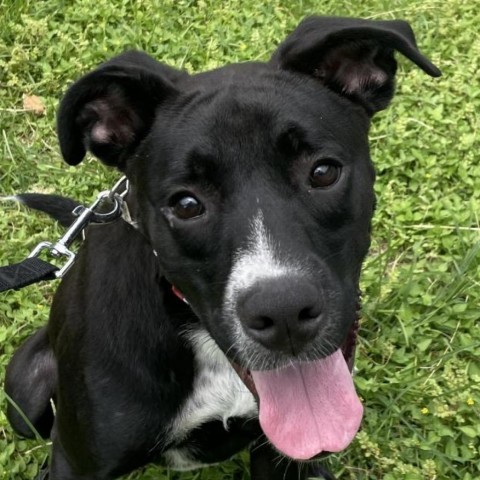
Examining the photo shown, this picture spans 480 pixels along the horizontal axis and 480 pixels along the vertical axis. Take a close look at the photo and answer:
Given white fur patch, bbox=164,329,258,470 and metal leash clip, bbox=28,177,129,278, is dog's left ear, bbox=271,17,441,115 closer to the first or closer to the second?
metal leash clip, bbox=28,177,129,278

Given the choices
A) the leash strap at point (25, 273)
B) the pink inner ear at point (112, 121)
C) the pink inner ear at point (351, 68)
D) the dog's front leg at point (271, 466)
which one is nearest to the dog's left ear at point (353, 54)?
the pink inner ear at point (351, 68)

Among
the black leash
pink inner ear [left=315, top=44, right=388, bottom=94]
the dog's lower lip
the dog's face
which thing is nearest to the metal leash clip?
the black leash

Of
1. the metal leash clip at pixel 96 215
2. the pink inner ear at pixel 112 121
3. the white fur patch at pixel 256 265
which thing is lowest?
the metal leash clip at pixel 96 215

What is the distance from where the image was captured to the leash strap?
9.95ft

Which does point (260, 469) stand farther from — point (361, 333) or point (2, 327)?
point (2, 327)

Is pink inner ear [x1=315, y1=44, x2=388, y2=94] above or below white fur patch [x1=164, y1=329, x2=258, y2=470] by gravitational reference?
above

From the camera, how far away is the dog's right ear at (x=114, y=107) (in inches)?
104

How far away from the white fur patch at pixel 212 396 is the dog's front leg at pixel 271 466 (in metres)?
0.48

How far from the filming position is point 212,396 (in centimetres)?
292

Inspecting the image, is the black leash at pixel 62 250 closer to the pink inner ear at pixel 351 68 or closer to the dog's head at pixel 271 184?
the dog's head at pixel 271 184

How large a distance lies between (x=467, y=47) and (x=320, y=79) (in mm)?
2920

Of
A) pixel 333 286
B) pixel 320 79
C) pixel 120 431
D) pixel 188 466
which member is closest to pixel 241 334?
pixel 333 286

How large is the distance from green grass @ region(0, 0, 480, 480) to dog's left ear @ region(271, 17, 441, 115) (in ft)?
4.88

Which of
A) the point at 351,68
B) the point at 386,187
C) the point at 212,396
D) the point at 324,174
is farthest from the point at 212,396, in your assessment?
the point at 386,187
